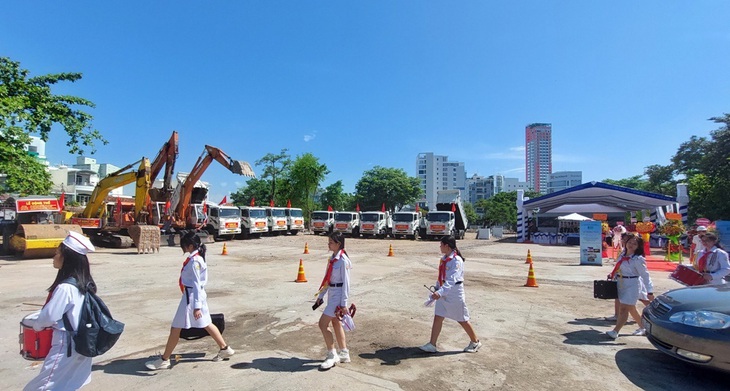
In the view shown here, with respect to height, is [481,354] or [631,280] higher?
[631,280]

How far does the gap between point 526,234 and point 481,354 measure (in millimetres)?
32843

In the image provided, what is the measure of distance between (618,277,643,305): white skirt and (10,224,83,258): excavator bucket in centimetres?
1731

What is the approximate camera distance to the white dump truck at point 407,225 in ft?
108

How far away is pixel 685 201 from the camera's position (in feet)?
89.1

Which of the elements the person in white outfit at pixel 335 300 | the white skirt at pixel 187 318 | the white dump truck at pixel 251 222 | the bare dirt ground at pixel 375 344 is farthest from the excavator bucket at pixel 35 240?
the white dump truck at pixel 251 222

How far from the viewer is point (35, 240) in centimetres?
1519

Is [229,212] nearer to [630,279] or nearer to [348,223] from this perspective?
[348,223]

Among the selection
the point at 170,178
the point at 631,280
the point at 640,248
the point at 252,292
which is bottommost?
the point at 252,292

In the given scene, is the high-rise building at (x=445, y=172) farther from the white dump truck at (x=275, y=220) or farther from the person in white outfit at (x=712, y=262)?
the person in white outfit at (x=712, y=262)

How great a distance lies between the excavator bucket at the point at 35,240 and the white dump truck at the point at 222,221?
12.0m

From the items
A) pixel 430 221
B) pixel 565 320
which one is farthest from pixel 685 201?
pixel 565 320

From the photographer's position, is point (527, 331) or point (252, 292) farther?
point (252, 292)

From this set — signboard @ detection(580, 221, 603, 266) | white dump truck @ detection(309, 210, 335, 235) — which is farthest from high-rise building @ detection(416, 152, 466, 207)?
signboard @ detection(580, 221, 603, 266)

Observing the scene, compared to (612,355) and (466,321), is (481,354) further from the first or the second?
(612,355)
